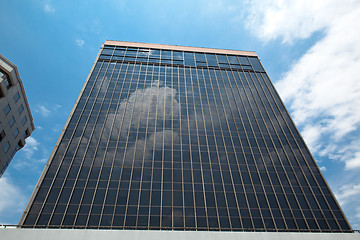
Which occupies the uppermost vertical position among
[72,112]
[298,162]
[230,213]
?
[72,112]

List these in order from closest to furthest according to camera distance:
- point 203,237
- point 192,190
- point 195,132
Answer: point 203,237
point 192,190
point 195,132

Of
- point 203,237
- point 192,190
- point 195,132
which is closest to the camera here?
point 203,237

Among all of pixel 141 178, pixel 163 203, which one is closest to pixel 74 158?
pixel 141 178

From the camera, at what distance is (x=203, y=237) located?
23.9 meters

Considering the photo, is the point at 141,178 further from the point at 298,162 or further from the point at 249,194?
the point at 298,162

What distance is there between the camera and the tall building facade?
2955 cm

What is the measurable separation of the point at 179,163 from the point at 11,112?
111 ft

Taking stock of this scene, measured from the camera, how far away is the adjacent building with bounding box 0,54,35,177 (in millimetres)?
36344

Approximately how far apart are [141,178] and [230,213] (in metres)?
14.9

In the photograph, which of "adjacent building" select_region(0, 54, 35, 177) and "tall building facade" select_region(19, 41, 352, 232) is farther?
"adjacent building" select_region(0, 54, 35, 177)

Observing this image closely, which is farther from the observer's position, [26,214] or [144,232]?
[26,214]

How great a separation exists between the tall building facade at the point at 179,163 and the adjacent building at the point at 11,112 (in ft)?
34.8

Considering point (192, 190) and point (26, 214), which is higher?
point (192, 190)

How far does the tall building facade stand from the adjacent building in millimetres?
10600
